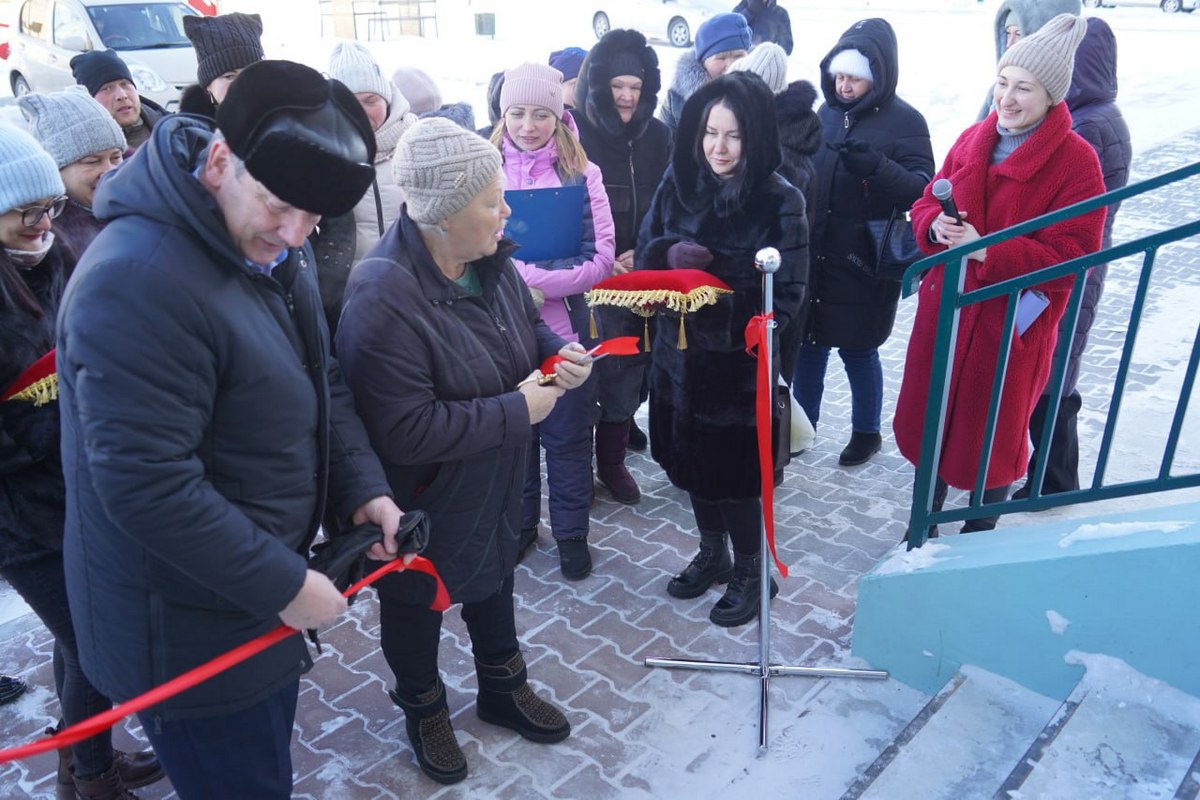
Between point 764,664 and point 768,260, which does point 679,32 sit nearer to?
point 768,260

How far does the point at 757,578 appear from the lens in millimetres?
3807

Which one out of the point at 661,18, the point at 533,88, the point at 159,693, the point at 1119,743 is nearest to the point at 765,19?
the point at 533,88

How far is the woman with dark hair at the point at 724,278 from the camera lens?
3.35m

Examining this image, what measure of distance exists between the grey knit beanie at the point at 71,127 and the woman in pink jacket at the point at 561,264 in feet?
4.86

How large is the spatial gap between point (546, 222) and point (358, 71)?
1.00m

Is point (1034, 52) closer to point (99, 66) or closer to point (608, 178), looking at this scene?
point (608, 178)

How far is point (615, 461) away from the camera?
15.5 feet

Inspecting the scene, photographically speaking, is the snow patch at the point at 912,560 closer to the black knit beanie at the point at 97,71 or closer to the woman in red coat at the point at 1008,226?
the woman in red coat at the point at 1008,226

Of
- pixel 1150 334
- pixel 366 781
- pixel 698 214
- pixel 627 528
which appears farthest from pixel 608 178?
pixel 1150 334

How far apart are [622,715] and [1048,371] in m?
2.06

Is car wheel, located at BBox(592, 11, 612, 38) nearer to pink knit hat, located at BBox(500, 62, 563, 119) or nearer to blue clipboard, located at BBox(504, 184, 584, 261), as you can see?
pink knit hat, located at BBox(500, 62, 563, 119)

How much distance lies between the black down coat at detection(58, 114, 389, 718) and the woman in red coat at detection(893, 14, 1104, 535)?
240 centimetres

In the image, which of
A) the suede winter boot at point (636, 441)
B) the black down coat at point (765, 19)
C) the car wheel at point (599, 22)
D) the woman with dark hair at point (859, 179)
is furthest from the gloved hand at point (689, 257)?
the car wheel at point (599, 22)

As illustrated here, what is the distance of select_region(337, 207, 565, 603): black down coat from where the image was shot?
2.49 m
